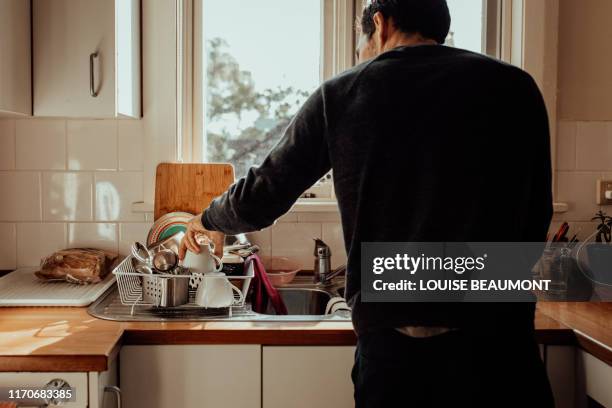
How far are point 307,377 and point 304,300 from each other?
495mm

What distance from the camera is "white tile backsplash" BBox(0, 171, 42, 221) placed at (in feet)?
6.92

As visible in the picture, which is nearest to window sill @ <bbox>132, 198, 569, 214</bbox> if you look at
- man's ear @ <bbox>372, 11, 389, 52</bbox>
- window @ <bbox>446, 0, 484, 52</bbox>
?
window @ <bbox>446, 0, 484, 52</bbox>

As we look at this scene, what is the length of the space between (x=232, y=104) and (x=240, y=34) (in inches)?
9.2

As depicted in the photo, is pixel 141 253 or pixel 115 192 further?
pixel 115 192

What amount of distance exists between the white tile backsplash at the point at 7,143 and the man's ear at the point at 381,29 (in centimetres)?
134

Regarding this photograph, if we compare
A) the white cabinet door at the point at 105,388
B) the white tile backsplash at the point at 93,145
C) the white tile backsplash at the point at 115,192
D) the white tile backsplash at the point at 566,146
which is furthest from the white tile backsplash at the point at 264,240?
the white tile backsplash at the point at 566,146

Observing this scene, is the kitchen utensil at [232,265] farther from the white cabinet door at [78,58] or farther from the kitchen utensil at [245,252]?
the white cabinet door at [78,58]

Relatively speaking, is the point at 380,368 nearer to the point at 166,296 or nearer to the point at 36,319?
the point at 166,296

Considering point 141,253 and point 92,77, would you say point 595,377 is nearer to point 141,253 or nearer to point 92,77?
point 141,253

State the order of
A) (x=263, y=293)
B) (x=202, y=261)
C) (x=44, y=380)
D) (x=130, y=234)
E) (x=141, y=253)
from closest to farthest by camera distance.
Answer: (x=44, y=380), (x=202, y=261), (x=141, y=253), (x=263, y=293), (x=130, y=234)

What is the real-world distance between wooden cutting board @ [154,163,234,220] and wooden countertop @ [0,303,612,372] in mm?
524

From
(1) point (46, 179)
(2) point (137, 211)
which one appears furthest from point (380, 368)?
(1) point (46, 179)

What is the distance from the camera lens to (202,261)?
170cm

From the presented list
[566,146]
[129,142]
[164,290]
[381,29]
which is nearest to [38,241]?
[129,142]
